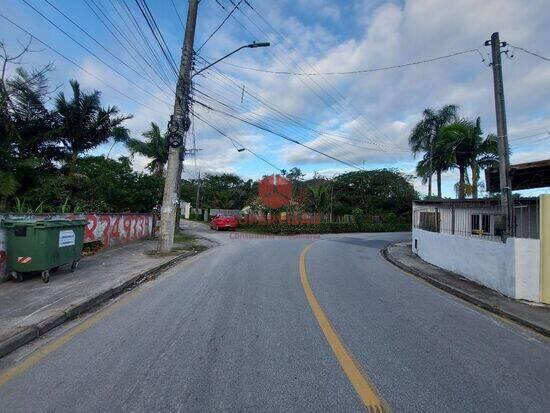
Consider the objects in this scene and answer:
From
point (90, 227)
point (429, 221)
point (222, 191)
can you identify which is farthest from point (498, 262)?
point (222, 191)

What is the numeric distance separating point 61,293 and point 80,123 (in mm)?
17234

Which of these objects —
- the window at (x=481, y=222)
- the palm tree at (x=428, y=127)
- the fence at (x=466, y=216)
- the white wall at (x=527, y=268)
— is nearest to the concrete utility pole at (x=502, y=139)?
the white wall at (x=527, y=268)

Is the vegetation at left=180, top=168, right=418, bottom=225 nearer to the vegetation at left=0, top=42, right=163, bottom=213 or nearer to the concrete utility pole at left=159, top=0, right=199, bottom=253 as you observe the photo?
the vegetation at left=0, top=42, right=163, bottom=213

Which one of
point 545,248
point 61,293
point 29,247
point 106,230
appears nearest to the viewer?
point 61,293

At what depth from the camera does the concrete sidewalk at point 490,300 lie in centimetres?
705

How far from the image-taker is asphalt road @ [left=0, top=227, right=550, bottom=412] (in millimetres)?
3826

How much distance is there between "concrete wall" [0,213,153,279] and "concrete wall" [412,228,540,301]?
11111 millimetres

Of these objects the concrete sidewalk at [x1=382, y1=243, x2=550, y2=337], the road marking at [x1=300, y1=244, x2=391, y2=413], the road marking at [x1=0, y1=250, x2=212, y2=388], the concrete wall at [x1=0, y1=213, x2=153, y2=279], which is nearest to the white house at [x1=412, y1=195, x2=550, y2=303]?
the concrete sidewalk at [x1=382, y1=243, x2=550, y2=337]

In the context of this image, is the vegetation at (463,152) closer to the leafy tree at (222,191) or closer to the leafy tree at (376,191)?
the leafy tree at (376,191)

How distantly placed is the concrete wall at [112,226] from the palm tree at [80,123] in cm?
450

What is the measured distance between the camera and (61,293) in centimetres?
809

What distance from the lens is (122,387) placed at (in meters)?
4.02

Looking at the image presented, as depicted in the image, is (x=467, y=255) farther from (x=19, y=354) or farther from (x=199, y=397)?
(x=19, y=354)

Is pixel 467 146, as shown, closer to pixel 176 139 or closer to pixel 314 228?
pixel 314 228
